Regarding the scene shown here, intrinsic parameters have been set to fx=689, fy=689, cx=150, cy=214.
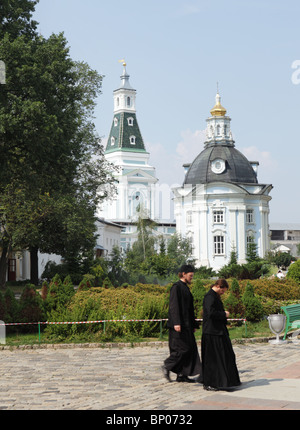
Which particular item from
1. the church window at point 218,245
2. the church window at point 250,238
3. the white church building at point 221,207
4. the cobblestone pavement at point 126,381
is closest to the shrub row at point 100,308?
the cobblestone pavement at point 126,381

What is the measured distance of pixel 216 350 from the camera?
948cm

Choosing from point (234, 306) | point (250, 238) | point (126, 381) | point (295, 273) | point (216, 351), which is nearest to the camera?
point (216, 351)

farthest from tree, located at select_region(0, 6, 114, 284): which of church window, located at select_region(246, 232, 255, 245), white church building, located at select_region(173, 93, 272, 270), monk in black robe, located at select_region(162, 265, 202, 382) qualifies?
church window, located at select_region(246, 232, 255, 245)

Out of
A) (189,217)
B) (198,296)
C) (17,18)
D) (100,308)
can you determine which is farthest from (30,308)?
(189,217)

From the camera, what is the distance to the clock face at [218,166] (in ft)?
281

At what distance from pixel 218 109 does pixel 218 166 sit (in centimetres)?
1164

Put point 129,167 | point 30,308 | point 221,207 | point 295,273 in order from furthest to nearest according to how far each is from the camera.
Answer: point 129,167 → point 221,207 → point 295,273 → point 30,308

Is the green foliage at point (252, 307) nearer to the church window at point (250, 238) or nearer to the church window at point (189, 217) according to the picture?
the church window at point (189, 217)

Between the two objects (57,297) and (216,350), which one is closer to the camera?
(216,350)

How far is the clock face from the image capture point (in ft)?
281

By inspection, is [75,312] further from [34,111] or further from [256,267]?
[256,267]

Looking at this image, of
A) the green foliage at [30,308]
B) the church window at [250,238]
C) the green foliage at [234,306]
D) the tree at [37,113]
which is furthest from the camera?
the church window at [250,238]

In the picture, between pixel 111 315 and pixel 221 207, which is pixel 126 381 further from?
pixel 221 207

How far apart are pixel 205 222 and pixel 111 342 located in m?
71.2
